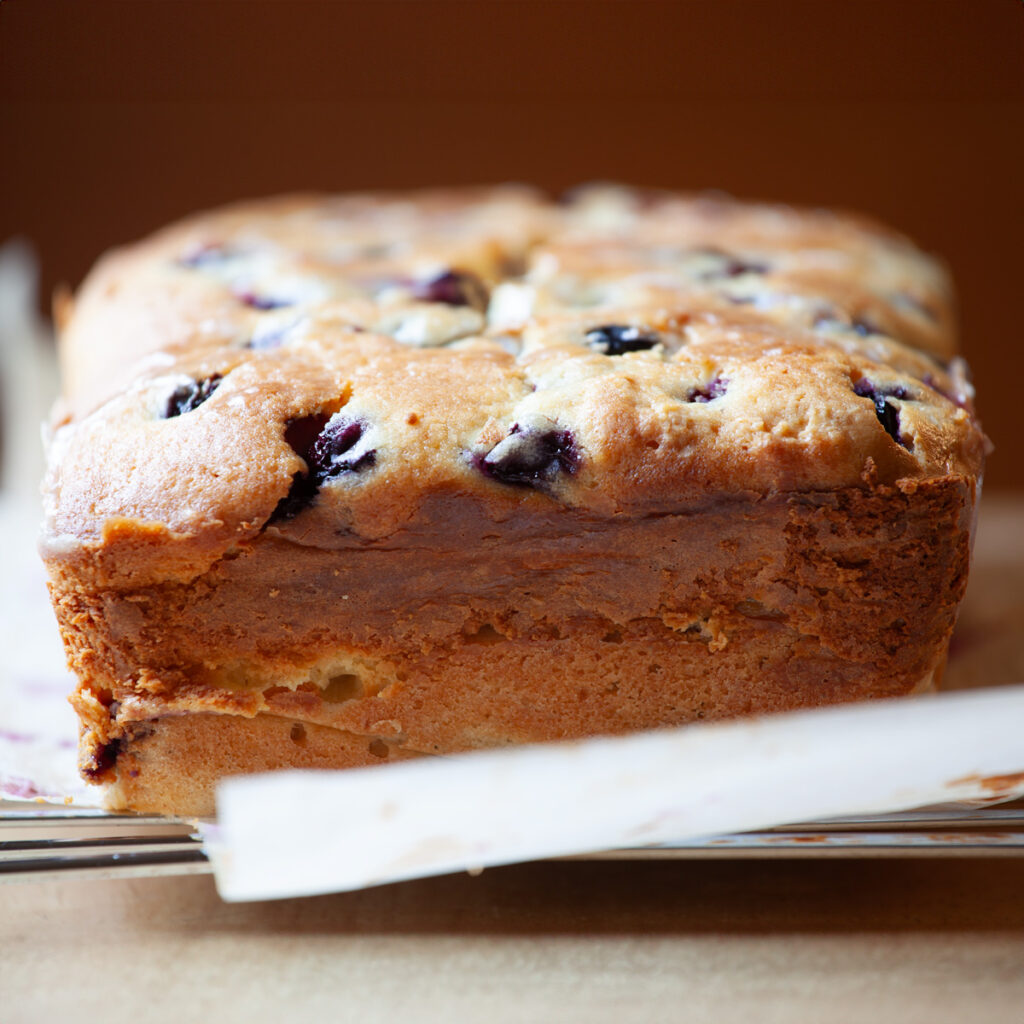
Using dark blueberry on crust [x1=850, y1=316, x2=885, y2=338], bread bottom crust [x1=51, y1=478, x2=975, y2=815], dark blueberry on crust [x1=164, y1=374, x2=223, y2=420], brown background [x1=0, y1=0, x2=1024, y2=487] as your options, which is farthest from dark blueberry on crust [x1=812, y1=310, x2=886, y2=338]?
brown background [x1=0, y1=0, x2=1024, y2=487]

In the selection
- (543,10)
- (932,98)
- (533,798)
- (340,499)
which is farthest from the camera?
(932,98)

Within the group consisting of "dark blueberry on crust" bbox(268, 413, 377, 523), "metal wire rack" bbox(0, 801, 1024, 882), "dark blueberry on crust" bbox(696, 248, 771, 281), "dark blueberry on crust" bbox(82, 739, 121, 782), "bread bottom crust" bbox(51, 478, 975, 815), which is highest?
"dark blueberry on crust" bbox(696, 248, 771, 281)

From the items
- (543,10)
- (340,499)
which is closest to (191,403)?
(340,499)

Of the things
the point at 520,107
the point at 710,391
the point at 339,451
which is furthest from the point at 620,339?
the point at 520,107

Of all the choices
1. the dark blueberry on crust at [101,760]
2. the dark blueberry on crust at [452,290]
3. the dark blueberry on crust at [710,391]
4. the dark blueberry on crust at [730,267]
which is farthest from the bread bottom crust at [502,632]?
the dark blueberry on crust at [730,267]

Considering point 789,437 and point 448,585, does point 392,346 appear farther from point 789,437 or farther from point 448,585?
point 789,437

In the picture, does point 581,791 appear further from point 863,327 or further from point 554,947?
point 863,327

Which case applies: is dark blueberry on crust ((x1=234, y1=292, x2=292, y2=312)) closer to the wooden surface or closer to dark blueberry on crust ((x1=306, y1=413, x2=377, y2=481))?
dark blueberry on crust ((x1=306, y1=413, x2=377, y2=481))
